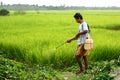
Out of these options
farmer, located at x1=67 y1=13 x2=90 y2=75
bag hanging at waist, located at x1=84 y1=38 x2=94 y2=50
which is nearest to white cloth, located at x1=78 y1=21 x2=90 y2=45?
farmer, located at x1=67 y1=13 x2=90 y2=75

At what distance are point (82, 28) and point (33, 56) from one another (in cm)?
183

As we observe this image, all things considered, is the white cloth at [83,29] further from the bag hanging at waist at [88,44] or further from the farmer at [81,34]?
the bag hanging at waist at [88,44]

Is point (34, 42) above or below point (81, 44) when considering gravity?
below

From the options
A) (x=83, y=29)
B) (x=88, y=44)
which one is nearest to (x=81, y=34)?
(x=83, y=29)

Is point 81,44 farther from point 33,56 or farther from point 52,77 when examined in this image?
point 33,56

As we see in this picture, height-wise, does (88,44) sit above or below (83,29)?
below

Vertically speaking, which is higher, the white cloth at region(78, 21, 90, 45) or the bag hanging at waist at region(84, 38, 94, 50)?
the white cloth at region(78, 21, 90, 45)

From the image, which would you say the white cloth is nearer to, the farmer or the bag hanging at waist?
the farmer

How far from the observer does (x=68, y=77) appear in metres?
6.11

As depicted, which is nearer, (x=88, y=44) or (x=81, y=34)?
(x=88, y=44)

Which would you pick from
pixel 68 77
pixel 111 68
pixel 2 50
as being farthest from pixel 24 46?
pixel 111 68

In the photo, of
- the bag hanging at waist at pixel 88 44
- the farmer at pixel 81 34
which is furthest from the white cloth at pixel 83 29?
the bag hanging at waist at pixel 88 44

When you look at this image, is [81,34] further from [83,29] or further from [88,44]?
[88,44]

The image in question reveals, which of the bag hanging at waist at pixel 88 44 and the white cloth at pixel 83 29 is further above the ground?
the white cloth at pixel 83 29
